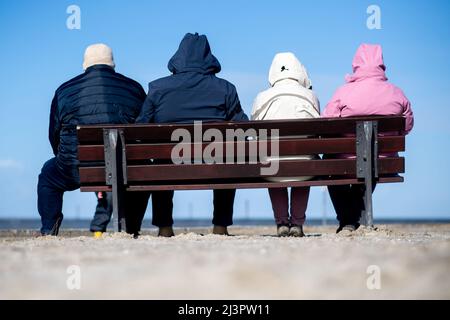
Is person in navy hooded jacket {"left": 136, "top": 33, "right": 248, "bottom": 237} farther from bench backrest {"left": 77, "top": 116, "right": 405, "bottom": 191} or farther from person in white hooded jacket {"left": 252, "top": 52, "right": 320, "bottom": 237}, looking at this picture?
bench backrest {"left": 77, "top": 116, "right": 405, "bottom": 191}

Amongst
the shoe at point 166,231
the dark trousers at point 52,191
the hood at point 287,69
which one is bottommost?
the shoe at point 166,231

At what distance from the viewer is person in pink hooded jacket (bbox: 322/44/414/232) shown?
804 cm

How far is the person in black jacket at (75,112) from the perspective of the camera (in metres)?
8.36

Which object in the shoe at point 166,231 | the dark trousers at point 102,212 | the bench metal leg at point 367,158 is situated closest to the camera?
the bench metal leg at point 367,158

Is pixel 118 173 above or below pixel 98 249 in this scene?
above

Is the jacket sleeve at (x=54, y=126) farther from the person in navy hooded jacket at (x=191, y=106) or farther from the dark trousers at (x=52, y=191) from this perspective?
the person in navy hooded jacket at (x=191, y=106)

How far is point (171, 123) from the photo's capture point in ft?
24.9

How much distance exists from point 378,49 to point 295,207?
1.84 m

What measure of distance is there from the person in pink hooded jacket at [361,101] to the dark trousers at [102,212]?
2.11m

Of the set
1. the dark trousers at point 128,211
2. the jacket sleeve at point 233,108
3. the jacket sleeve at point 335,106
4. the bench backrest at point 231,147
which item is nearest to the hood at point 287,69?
the jacket sleeve at point 335,106
